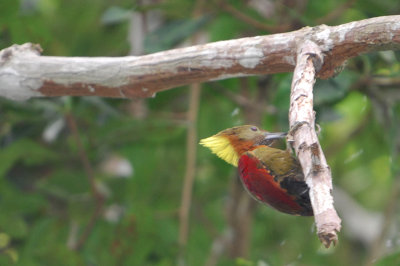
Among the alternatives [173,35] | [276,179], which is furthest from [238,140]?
[173,35]

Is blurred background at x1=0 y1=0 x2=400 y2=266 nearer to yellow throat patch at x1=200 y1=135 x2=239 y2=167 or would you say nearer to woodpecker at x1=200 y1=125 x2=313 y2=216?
yellow throat patch at x1=200 y1=135 x2=239 y2=167

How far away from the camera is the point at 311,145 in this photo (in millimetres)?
1384

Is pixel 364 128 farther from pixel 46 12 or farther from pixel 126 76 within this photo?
pixel 126 76

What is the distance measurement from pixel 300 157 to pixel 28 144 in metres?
2.29

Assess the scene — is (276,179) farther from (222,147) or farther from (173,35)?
(173,35)

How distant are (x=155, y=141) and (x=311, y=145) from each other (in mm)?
2009

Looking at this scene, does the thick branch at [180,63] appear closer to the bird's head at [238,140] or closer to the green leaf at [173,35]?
the bird's head at [238,140]

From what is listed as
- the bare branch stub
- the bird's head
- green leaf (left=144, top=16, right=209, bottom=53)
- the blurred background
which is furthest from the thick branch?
green leaf (left=144, top=16, right=209, bottom=53)

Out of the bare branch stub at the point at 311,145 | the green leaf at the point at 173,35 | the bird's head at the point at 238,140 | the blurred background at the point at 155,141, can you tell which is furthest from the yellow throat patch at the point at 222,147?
the green leaf at the point at 173,35

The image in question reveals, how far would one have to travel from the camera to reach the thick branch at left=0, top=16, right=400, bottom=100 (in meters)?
1.72

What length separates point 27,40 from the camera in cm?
285

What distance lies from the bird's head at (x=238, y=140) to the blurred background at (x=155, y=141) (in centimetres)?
58

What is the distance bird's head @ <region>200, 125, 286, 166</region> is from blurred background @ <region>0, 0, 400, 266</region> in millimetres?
578

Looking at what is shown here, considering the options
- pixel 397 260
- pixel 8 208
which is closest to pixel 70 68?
pixel 397 260
